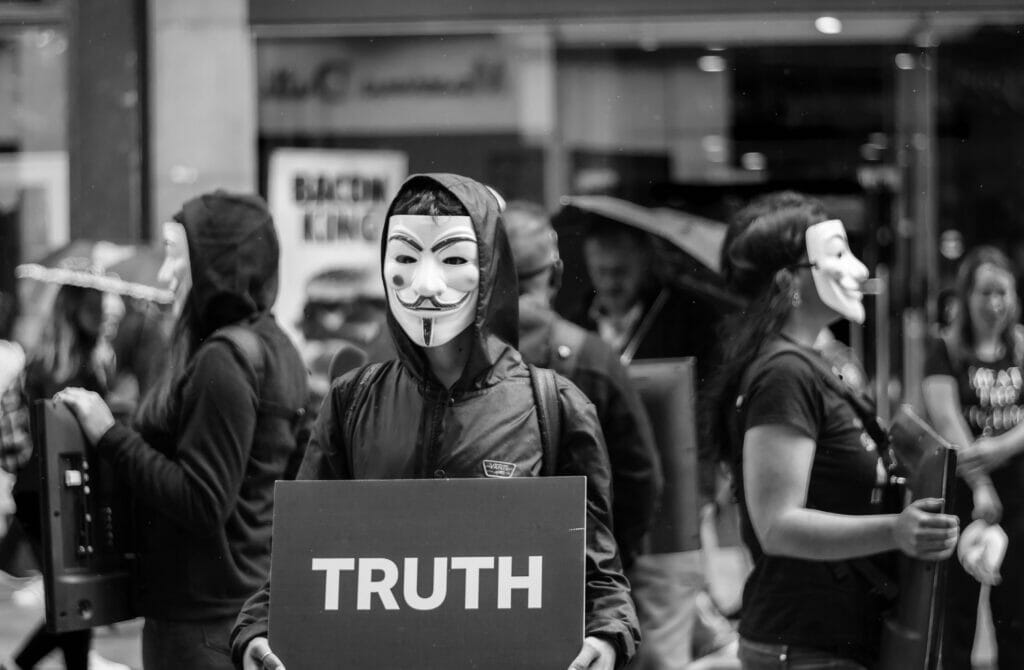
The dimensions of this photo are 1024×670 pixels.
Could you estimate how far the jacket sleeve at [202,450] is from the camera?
3.62 metres

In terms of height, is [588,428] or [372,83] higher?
[372,83]

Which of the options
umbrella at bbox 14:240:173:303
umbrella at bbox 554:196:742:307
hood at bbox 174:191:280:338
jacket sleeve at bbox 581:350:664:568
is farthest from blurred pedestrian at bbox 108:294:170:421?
jacket sleeve at bbox 581:350:664:568

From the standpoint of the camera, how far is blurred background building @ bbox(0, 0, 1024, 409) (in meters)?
6.63

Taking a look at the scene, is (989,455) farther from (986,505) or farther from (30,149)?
(30,149)

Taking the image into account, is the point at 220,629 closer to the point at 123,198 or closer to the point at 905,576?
the point at 905,576

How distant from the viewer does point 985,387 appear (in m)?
6.17

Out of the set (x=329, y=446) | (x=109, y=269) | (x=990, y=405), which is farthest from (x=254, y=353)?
(x=990, y=405)

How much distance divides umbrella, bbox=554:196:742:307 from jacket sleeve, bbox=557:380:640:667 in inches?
92.1

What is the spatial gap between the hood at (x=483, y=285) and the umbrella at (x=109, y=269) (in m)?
2.69

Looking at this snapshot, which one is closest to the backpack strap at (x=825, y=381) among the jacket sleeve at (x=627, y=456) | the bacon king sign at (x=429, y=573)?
the jacket sleeve at (x=627, y=456)

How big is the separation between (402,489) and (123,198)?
4.20 meters

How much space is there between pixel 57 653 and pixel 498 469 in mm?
4773

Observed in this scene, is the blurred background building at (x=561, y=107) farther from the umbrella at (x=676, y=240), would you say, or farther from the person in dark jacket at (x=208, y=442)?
the person in dark jacket at (x=208, y=442)

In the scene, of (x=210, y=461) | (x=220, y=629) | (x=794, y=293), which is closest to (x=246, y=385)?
(x=210, y=461)
